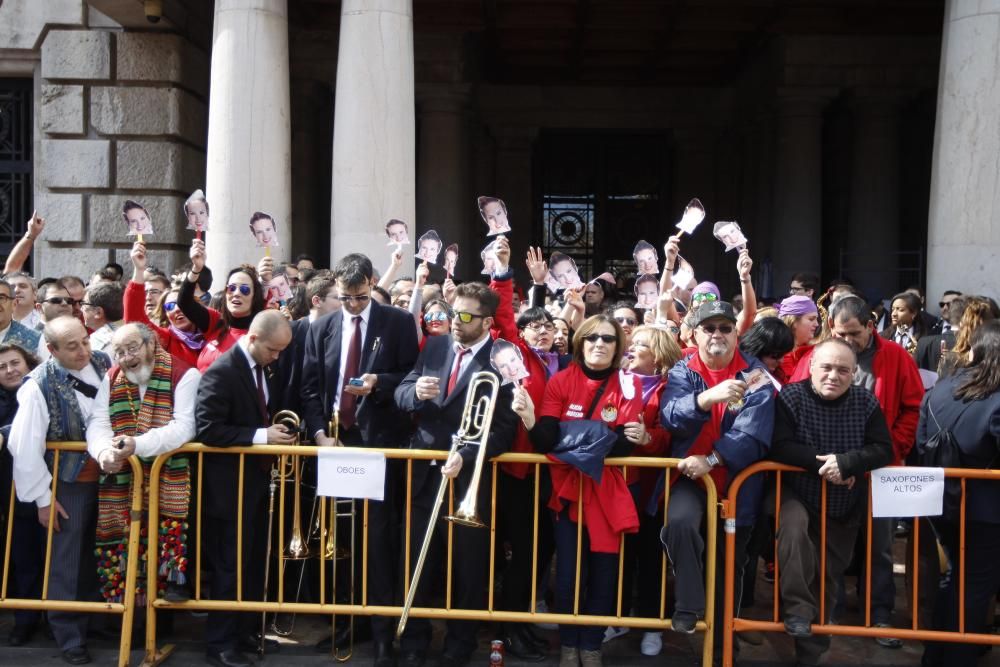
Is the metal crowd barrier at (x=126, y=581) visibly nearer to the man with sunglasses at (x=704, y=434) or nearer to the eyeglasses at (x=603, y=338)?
the eyeglasses at (x=603, y=338)

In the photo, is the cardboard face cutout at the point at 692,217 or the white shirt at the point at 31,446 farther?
the cardboard face cutout at the point at 692,217

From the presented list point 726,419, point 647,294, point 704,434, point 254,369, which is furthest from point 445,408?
point 647,294

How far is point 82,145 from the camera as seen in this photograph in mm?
12797

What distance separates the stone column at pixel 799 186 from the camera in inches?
650

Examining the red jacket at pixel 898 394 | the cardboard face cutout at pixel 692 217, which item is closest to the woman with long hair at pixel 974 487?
the red jacket at pixel 898 394

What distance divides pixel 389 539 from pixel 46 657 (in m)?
2.06

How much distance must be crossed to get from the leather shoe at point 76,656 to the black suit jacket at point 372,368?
5.67ft

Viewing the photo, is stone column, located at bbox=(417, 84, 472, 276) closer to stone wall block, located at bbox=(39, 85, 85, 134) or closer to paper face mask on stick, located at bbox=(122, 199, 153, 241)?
stone wall block, located at bbox=(39, 85, 85, 134)

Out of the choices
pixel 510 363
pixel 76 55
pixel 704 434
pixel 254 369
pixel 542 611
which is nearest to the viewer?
pixel 510 363

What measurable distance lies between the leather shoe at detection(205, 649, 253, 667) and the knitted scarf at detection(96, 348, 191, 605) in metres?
0.46

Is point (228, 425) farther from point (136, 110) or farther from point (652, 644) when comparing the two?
A: point (136, 110)

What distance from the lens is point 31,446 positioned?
5.22m

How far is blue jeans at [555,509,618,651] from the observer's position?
206 inches

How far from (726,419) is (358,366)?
2194mm
